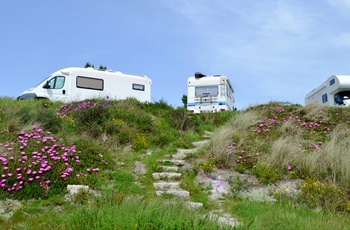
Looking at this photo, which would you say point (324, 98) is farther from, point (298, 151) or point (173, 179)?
point (173, 179)

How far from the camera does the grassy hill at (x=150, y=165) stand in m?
5.13

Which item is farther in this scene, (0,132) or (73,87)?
(73,87)

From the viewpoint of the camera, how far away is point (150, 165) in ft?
29.4

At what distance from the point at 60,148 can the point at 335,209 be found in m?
6.16

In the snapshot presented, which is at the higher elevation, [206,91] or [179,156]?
[206,91]

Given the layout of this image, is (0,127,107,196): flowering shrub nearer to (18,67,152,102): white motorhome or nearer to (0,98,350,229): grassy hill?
(0,98,350,229): grassy hill

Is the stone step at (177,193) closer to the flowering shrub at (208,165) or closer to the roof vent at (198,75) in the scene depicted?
the flowering shrub at (208,165)

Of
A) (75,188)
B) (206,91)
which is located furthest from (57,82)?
(75,188)

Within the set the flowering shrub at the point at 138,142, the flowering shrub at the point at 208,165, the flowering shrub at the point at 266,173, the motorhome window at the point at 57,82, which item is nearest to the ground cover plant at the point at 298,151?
the flowering shrub at the point at 266,173

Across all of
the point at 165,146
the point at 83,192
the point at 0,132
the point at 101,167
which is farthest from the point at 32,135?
the point at 165,146

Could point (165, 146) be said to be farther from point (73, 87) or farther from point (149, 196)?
point (73, 87)

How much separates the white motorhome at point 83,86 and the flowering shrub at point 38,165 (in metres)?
10.2

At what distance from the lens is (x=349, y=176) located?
772 centimetres

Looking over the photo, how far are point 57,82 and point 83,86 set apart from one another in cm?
141
